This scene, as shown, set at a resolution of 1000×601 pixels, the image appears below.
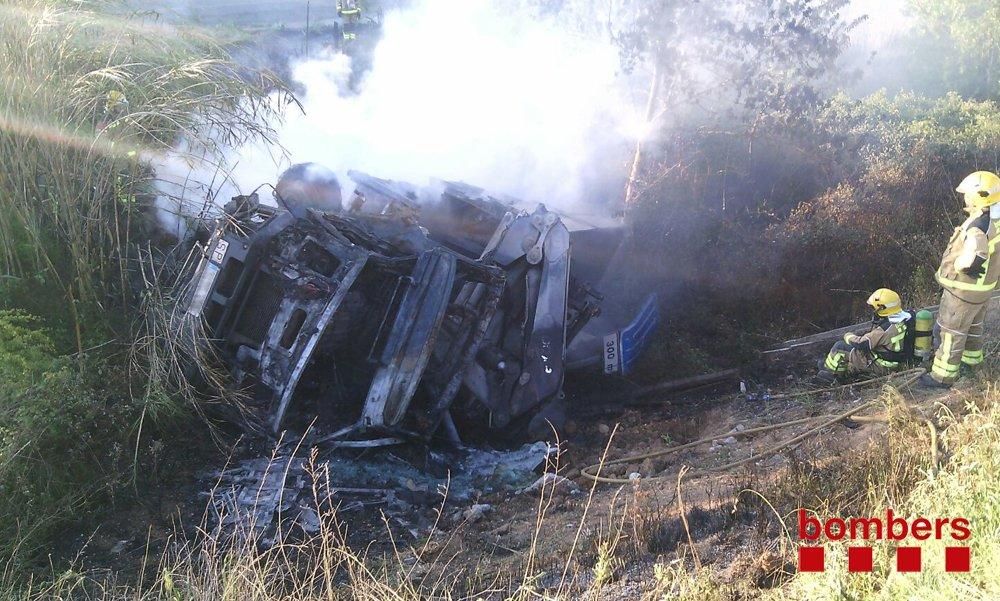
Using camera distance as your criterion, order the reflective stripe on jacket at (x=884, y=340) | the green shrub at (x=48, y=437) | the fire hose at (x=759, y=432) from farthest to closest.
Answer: the reflective stripe on jacket at (x=884, y=340) < the fire hose at (x=759, y=432) < the green shrub at (x=48, y=437)

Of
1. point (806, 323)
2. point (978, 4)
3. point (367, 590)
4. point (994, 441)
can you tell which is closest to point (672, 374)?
point (806, 323)

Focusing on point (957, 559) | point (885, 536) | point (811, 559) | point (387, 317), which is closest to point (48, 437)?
point (387, 317)

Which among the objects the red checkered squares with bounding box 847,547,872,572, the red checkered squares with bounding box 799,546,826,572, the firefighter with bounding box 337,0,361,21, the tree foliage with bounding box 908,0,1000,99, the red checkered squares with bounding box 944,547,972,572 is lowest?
the red checkered squares with bounding box 799,546,826,572

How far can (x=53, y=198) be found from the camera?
533cm

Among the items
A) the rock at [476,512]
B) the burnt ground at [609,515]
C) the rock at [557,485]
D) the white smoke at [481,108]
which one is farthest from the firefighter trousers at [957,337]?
the white smoke at [481,108]

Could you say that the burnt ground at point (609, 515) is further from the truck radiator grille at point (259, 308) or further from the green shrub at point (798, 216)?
the green shrub at point (798, 216)

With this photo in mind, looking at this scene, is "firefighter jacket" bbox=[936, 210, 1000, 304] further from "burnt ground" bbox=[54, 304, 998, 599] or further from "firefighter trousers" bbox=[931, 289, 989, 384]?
"burnt ground" bbox=[54, 304, 998, 599]

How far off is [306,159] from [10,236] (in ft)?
16.1

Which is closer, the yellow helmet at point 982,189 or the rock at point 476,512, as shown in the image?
the rock at point 476,512

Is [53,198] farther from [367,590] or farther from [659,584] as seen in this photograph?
[659,584]

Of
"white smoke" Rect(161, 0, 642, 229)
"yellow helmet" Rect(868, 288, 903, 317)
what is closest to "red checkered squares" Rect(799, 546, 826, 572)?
"yellow helmet" Rect(868, 288, 903, 317)

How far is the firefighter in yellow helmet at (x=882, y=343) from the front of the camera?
6109 millimetres

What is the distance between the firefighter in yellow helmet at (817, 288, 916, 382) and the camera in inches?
241

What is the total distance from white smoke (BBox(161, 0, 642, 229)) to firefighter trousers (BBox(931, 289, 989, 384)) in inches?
226
